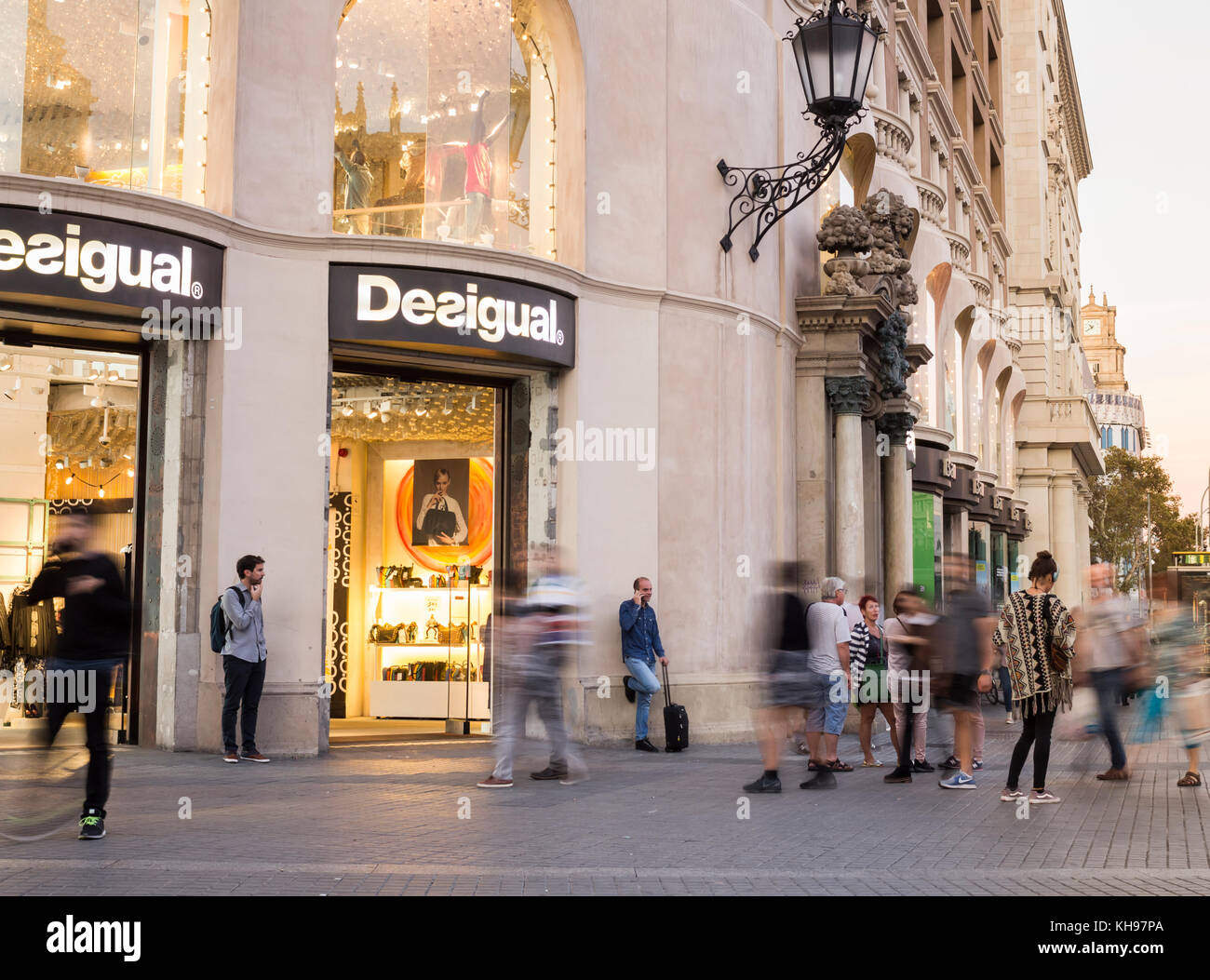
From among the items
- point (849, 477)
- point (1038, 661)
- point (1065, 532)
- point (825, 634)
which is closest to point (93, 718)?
point (825, 634)

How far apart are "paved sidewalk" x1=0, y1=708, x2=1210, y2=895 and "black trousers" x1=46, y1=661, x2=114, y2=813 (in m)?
0.32

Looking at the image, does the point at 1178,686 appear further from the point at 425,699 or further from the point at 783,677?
the point at 425,699

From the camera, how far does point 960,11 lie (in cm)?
4044

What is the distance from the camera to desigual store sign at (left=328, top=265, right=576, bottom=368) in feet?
46.1

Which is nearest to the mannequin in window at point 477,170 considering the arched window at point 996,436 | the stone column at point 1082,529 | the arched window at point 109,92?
the arched window at point 109,92

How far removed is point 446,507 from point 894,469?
10.4 meters

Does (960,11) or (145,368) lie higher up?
(960,11)

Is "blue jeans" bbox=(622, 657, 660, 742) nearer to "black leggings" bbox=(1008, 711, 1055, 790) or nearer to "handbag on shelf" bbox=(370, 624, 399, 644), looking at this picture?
"handbag on shelf" bbox=(370, 624, 399, 644)

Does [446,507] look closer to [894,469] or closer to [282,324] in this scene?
[282,324]

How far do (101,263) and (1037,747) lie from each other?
930cm

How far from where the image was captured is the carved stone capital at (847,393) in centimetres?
1994

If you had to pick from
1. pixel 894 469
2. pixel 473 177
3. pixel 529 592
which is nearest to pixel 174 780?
pixel 529 592

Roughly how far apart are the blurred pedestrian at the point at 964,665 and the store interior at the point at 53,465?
8097 millimetres

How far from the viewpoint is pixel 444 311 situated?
14.4m
